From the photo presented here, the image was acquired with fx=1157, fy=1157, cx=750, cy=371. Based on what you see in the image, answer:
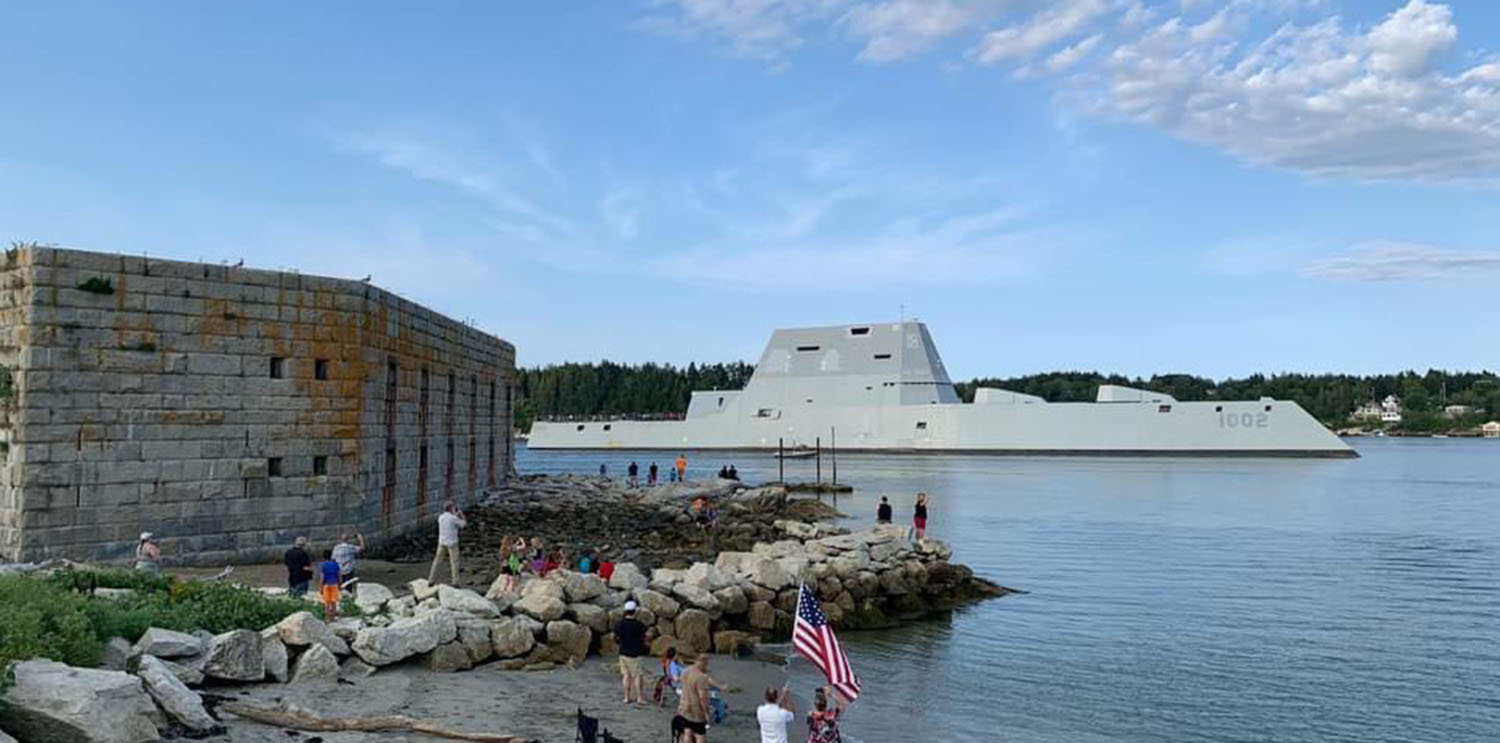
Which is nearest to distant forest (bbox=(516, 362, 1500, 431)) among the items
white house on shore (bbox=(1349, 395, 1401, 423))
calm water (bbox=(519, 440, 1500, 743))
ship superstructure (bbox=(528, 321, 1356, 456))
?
white house on shore (bbox=(1349, 395, 1401, 423))

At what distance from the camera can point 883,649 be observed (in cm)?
1666

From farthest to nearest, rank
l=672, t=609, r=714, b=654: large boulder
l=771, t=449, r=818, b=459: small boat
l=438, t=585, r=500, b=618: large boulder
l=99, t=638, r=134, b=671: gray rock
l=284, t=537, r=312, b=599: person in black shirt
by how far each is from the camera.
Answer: l=771, t=449, r=818, b=459: small boat → l=672, t=609, r=714, b=654: large boulder → l=284, t=537, r=312, b=599: person in black shirt → l=438, t=585, r=500, b=618: large boulder → l=99, t=638, r=134, b=671: gray rock

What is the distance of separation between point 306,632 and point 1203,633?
1328 centimetres

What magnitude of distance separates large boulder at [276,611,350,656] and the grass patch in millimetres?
803

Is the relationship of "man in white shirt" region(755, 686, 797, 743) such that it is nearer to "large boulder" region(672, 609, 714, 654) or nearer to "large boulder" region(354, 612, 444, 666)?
"large boulder" region(354, 612, 444, 666)

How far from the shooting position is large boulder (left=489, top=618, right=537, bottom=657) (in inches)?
504

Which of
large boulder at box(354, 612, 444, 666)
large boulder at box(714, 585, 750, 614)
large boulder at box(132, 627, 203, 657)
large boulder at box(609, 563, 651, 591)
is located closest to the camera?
large boulder at box(132, 627, 203, 657)

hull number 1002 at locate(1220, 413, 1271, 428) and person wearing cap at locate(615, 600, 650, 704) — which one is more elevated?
hull number 1002 at locate(1220, 413, 1271, 428)

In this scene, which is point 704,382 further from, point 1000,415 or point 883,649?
point 883,649

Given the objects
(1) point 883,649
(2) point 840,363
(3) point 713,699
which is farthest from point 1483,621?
(2) point 840,363

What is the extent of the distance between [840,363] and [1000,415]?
11401 mm

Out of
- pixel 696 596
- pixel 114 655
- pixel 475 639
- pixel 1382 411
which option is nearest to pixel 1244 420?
pixel 696 596

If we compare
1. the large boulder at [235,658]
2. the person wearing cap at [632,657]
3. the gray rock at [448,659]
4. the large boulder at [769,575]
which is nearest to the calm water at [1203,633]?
the large boulder at [769,575]

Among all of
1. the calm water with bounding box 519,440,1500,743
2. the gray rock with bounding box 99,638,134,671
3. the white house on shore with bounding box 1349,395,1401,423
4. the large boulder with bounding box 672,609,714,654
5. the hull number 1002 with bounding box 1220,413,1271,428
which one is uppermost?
the white house on shore with bounding box 1349,395,1401,423
